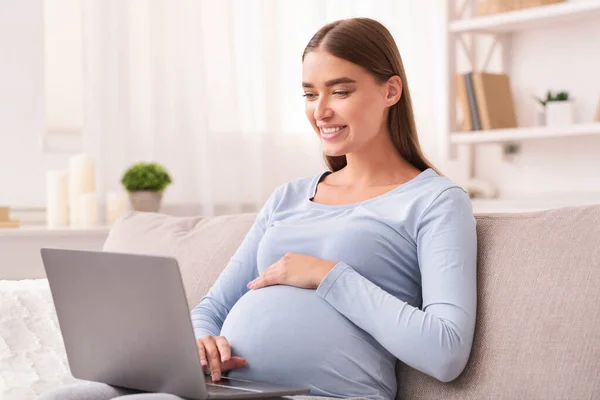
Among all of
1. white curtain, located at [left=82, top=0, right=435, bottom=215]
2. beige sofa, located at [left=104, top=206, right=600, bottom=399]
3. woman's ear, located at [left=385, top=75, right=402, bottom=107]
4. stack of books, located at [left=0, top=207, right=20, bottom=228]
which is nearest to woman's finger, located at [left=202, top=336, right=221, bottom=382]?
beige sofa, located at [left=104, top=206, right=600, bottom=399]

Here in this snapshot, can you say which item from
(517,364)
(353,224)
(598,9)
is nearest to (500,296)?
(517,364)

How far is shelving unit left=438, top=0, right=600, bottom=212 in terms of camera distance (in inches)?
133

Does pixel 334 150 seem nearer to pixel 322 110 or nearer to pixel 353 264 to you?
pixel 322 110

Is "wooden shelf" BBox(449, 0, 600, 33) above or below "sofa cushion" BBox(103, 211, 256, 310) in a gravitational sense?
above

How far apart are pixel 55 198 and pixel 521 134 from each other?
1.66 m

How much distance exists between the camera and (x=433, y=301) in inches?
59.5

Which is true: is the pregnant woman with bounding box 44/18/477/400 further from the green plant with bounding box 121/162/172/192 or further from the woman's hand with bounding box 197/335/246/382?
the green plant with bounding box 121/162/172/192

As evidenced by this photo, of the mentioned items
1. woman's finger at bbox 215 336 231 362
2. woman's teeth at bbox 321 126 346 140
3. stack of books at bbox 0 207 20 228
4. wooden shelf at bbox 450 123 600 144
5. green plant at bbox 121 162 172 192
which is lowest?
woman's finger at bbox 215 336 231 362

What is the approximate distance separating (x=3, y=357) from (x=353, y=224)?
71cm

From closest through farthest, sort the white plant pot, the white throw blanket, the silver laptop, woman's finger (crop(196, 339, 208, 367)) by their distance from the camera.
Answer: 1. the silver laptop
2. woman's finger (crop(196, 339, 208, 367))
3. the white throw blanket
4. the white plant pot

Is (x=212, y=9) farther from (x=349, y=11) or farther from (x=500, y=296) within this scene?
(x=500, y=296)

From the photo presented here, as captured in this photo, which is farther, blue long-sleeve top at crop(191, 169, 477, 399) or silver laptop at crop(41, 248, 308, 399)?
blue long-sleeve top at crop(191, 169, 477, 399)

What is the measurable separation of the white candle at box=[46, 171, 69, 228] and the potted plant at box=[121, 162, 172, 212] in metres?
0.20

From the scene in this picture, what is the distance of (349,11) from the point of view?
3689 mm
